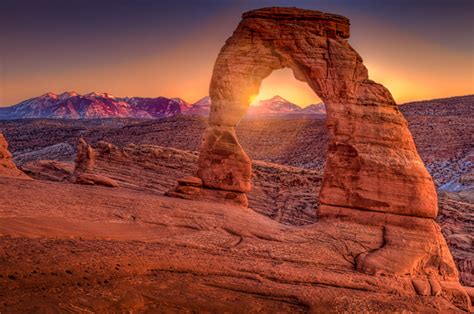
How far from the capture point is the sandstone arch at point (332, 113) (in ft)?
37.5

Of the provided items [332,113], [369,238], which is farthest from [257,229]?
[332,113]

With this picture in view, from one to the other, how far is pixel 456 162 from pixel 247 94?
3310cm

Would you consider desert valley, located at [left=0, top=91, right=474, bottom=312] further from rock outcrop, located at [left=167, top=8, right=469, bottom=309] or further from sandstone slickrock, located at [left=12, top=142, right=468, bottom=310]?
rock outcrop, located at [left=167, top=8, right=469, bottom=309]

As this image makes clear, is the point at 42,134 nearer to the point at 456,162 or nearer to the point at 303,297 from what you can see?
the point at 456,162

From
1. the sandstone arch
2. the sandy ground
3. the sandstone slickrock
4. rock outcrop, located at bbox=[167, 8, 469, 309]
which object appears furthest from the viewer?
the sandstone arch

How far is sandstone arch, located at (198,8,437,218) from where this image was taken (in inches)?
450

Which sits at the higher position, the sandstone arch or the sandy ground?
the sandstone arch

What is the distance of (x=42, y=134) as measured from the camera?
6562 cm

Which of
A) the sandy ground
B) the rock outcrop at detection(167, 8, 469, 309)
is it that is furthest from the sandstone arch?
the sandy ground

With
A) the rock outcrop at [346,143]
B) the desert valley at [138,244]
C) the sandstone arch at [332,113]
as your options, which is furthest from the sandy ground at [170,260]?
the sandstone arch at [332,113]

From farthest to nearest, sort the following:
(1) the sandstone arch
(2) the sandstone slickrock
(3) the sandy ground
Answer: (1) the sandstone arch < (2) the sandstone slickrock < (3) the sandy ground

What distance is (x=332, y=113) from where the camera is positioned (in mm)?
12266

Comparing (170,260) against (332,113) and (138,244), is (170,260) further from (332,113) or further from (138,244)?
(332,113)

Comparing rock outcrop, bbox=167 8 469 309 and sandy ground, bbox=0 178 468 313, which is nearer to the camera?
sandy ground, bbox=0 178 468 313
